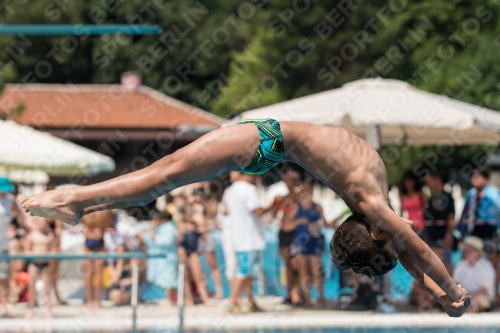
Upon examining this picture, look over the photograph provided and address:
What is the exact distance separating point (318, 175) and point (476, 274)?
21.2 ft

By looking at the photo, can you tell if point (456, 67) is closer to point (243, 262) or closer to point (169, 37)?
point (169, 37)

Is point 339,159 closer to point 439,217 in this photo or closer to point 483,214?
point 439,217

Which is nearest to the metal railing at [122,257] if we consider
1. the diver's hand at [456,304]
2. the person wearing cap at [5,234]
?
the person wearing cap at [5,234]

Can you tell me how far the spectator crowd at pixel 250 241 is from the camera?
11.1 metres

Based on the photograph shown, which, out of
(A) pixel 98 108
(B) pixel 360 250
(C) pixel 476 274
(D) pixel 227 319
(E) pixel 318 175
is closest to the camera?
(B) pixel 360 250

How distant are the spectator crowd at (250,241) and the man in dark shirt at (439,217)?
0.01 metres

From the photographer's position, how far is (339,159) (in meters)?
5.46

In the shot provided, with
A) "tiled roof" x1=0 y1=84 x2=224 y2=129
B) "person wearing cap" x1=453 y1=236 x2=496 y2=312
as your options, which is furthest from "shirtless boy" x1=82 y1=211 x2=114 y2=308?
"tiled roof" x1=0 y1=84 x2=224 y2=129

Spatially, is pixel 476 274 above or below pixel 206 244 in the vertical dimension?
below

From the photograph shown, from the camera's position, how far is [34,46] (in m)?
50.0

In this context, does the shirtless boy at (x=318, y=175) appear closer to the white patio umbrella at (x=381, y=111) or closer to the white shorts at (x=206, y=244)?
the white patio umbrella at (x=381, y=111)

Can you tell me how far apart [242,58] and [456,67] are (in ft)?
33.7

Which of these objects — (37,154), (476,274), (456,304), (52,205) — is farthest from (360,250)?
(37,154)

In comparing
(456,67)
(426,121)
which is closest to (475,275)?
(426,121)
